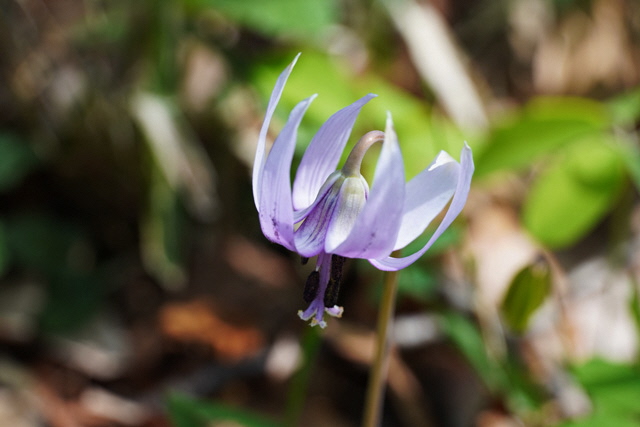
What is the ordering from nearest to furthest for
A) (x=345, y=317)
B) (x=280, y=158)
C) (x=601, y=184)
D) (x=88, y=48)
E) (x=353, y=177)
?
(x=280, y=158) < (x=353, y=177) < (x=601, y=184) < (x=345, y=317) < (x=88, y=48)

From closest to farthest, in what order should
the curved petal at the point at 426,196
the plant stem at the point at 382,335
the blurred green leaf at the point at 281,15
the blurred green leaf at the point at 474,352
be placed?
1. the curved petal at the point at 426,196
2. the plant stem at the point at 382,335
3. the blurred green leaf at the point at 474,352
4. the blurred green leaf at the point at 281,15

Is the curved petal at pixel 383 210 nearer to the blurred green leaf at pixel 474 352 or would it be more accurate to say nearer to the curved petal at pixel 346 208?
the curved petal at pixel 346 208

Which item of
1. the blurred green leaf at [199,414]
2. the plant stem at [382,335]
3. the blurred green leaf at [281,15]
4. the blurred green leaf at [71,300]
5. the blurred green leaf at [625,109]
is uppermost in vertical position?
the blurred green leaf at [281,15]

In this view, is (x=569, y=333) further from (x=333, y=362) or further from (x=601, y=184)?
(x=333, y=362)

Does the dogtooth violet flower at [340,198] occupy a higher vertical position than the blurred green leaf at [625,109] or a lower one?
lower

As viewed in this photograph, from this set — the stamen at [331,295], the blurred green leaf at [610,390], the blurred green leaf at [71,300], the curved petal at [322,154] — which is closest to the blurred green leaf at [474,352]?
the blurred green leaf at [610,390]

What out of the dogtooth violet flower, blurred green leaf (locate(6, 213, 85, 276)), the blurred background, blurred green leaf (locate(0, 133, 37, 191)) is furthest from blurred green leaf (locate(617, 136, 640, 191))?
blurred green leaf (locate(0, 133, 37, 191))

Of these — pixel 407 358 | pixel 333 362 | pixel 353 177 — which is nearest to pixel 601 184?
pixel 407 358
